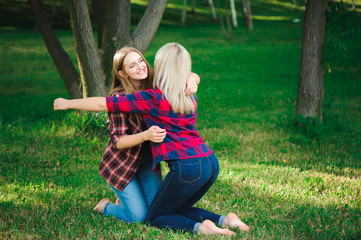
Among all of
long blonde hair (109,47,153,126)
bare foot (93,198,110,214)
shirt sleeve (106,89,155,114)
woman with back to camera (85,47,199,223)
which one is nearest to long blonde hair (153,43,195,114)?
shirt sleeve (106,89,155,114)

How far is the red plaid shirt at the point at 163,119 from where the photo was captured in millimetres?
3301

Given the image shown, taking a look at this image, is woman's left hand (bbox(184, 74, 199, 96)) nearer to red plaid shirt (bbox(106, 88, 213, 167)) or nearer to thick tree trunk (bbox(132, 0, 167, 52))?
red plaid shirt (bbox(106, 88, 213, 167))

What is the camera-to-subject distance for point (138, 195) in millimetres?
3695

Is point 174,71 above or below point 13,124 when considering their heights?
above

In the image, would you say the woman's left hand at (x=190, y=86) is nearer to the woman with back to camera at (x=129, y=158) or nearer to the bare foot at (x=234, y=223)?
the woman with back to camera at (x=129, y=158)

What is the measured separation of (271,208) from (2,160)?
11.8ft

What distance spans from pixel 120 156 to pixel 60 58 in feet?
15.2

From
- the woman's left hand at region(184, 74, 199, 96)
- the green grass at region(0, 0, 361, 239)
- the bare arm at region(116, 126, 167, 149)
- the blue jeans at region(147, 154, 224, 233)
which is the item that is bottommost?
the green grass at region(0, 0, 361, 239)

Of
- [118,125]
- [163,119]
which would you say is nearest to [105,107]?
[118,125]

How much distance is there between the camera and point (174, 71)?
3338 mm

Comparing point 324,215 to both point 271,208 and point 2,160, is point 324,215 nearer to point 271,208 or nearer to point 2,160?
point 271,208

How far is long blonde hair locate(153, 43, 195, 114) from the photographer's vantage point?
3.30 m

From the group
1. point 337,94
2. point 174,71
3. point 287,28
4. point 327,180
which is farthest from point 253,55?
point 174,71

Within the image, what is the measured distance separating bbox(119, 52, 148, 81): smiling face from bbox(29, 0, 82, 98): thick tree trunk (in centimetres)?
414
